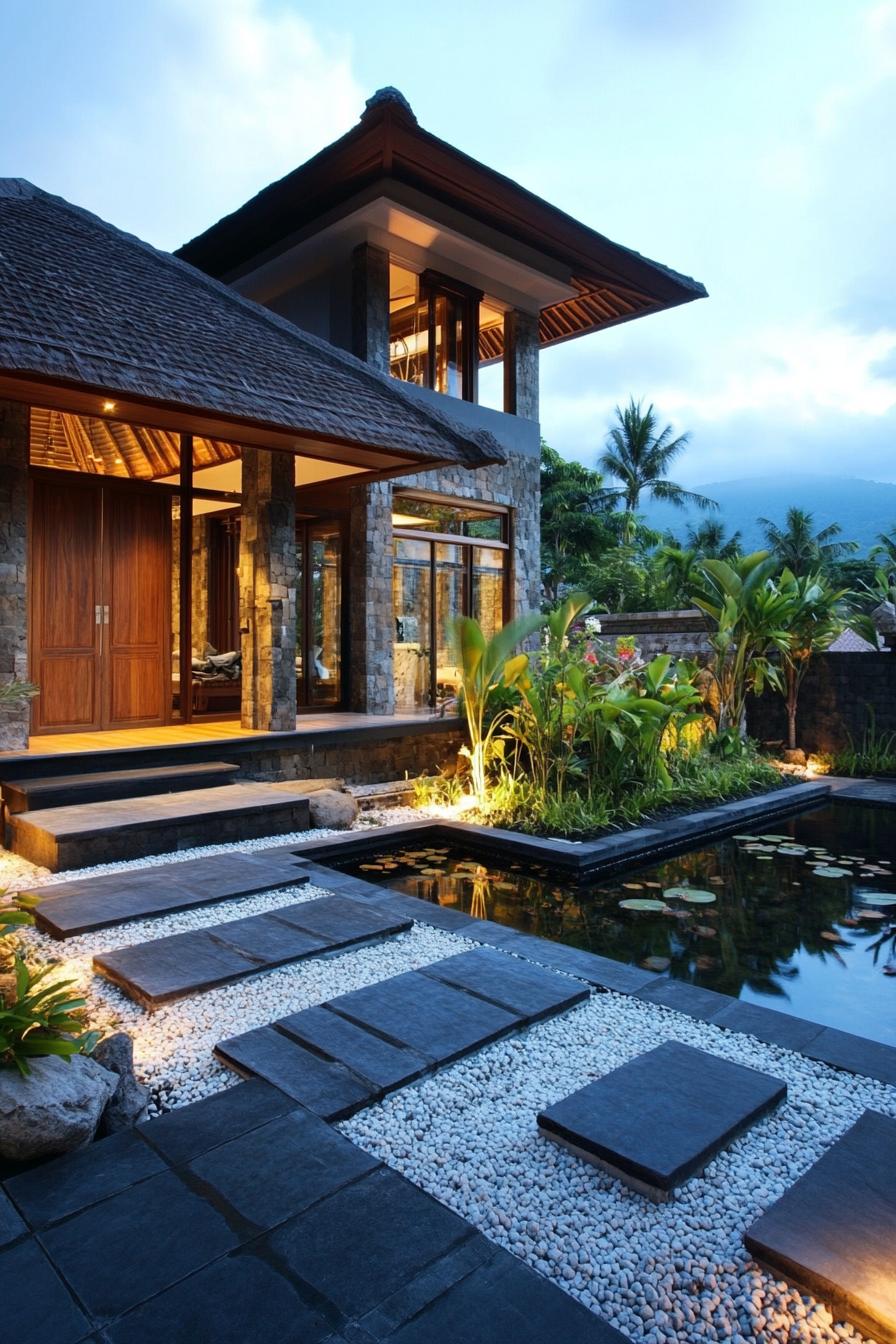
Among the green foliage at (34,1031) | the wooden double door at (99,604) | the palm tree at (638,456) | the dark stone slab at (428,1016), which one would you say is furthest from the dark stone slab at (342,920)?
the palm tree at (638,456)

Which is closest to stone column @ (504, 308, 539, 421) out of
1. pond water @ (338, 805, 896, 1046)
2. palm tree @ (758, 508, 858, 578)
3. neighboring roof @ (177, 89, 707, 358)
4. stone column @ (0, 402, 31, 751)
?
neighboring roof @ (177, 89, 707, 358)

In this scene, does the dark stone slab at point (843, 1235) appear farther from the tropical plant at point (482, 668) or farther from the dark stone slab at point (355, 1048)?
the tropical plant at point (482, 668)

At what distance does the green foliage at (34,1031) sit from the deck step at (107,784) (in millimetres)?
3313

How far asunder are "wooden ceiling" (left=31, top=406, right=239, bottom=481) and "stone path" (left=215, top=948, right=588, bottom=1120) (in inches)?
214

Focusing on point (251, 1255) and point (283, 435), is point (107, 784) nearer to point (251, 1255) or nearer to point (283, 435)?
point (283, 435)

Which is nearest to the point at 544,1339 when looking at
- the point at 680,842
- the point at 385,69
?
the point at 680,842

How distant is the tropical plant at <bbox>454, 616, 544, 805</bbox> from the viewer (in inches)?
257

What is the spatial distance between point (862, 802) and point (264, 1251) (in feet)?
23.7

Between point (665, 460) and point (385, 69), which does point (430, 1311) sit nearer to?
point (665, 460)

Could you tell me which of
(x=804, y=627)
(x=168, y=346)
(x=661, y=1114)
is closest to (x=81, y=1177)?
(x=661, y=1114)

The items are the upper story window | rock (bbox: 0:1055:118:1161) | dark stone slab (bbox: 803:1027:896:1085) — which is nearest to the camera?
rock (bbox: 0:1055:118:1161)

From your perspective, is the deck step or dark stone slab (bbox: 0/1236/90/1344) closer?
dark stone slab (bbox: 0/1236/90/1344)

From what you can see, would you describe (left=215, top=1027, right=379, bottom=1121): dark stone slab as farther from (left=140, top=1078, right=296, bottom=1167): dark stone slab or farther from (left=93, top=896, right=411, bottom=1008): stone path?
(left=93, top=896, right=411, bottom=1008): stone path

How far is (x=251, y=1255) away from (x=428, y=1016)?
122cm
